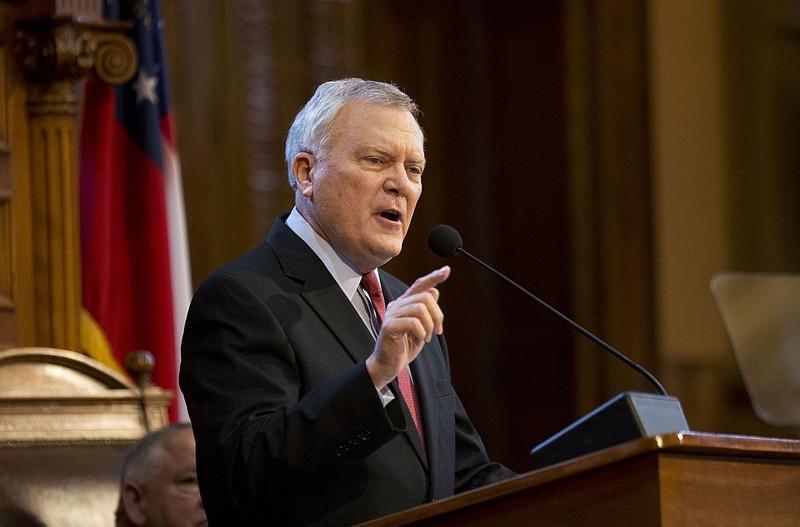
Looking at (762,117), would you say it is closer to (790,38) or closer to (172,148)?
(790,38)

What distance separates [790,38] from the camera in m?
6.40

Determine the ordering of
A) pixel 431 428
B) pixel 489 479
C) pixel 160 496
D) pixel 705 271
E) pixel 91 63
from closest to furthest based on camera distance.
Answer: pixel 431 428 → pixel 489 479 → pixel 160 496 → pixel 91 63 → pixel 705 271

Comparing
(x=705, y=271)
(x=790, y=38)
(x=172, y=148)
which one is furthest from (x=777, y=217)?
(x=172, y=148)

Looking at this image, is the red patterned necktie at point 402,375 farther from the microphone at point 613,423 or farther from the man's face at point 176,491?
the man's face at point 176,491

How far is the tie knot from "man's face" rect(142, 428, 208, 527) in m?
0.97

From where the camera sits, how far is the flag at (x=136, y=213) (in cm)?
387

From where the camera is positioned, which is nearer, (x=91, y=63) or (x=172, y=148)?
(x=91, y=63)

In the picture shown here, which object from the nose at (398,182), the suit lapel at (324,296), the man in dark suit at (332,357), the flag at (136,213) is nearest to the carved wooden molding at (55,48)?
the flag at (136,213)

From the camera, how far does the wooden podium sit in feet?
5.40

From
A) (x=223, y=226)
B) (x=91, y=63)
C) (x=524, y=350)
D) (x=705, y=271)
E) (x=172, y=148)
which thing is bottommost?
(x=524, y=350)

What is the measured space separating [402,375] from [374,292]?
0.19 meters

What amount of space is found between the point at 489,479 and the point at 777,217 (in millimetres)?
4340

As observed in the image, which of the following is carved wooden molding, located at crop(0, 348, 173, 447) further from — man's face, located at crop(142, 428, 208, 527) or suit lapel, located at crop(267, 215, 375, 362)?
suit lapel, located at crop(267, 215, 375, 362)

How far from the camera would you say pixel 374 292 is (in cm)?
242
